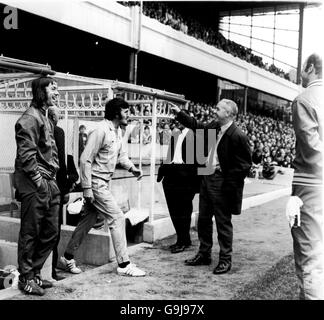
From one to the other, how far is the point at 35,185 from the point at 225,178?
2.16 meters

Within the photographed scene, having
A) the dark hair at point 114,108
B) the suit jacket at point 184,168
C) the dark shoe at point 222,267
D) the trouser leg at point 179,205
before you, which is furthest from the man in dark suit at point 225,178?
the dark hair at point 114,108

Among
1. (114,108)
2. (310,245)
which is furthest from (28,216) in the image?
(310,245)

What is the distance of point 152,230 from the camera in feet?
22.1

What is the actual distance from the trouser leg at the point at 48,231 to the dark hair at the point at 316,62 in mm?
2528

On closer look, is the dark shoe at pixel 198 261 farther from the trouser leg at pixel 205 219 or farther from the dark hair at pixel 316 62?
the dark hair at pixel 316 62

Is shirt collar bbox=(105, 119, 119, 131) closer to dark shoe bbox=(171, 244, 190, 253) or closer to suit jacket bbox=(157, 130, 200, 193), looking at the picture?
suit jacket bbox=(157, 130, 200, 193)

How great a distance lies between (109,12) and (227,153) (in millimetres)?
12938

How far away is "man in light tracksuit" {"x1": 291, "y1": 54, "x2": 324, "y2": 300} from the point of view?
3572 mm

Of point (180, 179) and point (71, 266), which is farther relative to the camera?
point (180, 179)

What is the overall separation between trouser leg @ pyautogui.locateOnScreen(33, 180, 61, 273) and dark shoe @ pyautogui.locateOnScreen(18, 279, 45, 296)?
15cm

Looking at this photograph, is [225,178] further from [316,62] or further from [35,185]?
[35,185]

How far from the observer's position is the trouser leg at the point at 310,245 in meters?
3.56

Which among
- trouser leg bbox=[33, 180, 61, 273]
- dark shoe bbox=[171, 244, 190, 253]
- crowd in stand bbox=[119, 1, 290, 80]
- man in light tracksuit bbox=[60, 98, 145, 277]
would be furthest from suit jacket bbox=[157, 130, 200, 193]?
crowd in stand bbox=[119, 1, 290, 80]

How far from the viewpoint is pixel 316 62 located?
3.69 meters
